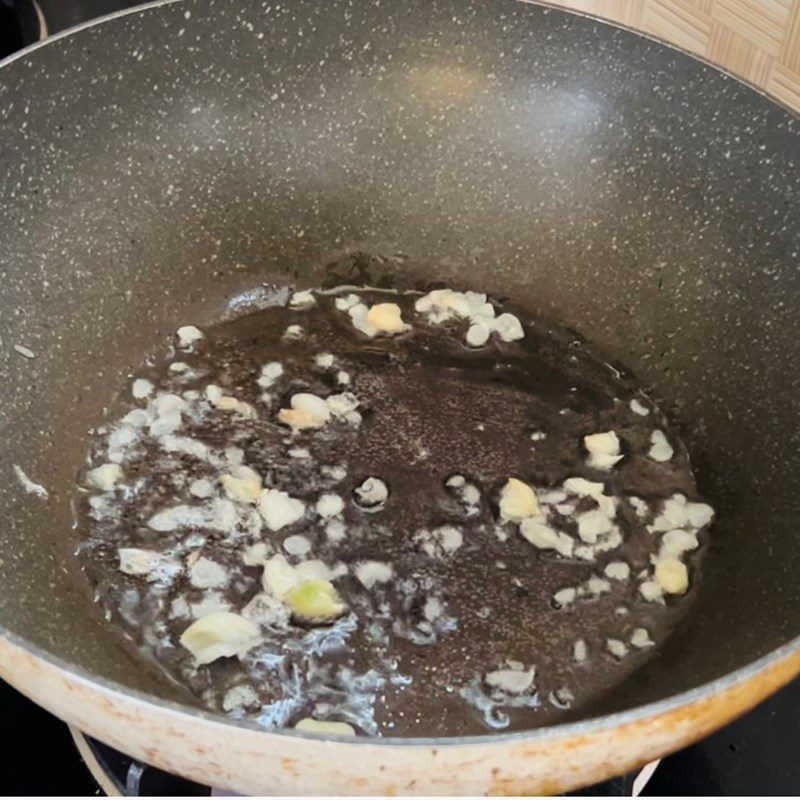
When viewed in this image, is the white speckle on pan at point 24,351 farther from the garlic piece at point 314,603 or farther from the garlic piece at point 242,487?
the garlic piece at point 314,603

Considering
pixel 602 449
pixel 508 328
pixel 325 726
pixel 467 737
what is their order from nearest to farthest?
pixel 467 737, pixel 325 726, pixel 602 449, pixel 508 328

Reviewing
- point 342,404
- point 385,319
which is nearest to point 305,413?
point 342,404

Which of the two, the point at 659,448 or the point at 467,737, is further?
the point at 659,448

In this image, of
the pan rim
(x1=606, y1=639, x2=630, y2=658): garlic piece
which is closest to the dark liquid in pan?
(x1=606, y1=639, x2=630, y2=658): garlic piece

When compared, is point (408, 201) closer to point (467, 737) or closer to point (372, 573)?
point (372, 573)

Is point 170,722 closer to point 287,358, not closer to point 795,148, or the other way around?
point 287,358

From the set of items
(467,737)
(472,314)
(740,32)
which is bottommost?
(472,314)

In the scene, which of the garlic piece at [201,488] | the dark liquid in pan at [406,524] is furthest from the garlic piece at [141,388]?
the garlic piece at [201,488]
